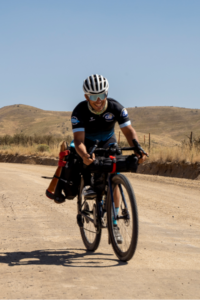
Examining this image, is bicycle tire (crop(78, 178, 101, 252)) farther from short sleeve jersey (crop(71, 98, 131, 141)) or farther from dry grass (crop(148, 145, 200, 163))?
dry grass (crop(148, 145, 200, 163))

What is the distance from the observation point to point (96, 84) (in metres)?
4.83

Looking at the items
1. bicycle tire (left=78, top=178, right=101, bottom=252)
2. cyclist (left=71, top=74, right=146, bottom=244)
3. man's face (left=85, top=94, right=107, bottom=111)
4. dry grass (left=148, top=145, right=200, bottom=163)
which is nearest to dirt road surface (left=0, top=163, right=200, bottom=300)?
bicycle tire (left=78, top=178, right=101, bottom=252)

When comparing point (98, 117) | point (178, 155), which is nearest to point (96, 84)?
point (98, 117)

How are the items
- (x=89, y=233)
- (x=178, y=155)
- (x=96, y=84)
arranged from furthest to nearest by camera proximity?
(x=178, y=155), (x=89, y=233), (x=96, y=84)

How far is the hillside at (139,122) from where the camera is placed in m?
110

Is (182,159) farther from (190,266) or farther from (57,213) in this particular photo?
(190,266)

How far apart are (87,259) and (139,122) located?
413 feet

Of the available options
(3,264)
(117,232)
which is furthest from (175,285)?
(3,264)

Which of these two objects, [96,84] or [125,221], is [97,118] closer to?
[96,84]

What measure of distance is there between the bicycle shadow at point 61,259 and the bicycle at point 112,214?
155mm

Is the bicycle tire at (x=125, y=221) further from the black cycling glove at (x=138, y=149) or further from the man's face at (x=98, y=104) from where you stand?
the man's face at (x=98, y=104)

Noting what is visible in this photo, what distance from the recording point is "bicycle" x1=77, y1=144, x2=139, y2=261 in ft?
14.3

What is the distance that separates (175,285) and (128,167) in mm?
1423

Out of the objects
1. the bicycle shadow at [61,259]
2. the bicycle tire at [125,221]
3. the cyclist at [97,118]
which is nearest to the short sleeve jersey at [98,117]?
the cyclist at [97,118]
